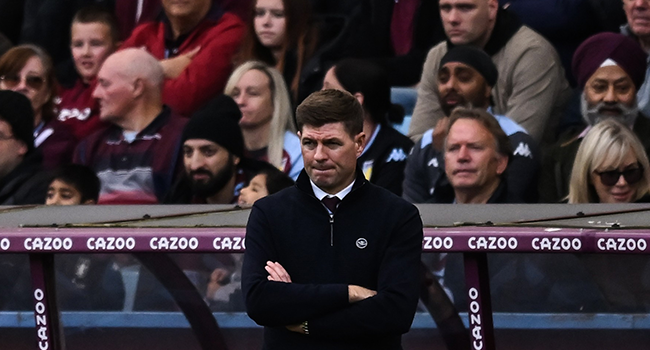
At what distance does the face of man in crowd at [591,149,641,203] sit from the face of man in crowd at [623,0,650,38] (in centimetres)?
101

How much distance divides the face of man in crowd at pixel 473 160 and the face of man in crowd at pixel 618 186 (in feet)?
1.33

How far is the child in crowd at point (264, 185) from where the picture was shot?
16.9 feet

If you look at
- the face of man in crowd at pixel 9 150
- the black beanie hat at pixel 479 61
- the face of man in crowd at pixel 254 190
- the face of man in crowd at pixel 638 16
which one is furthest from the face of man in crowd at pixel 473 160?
the face of man in crowd at pixel 9 150

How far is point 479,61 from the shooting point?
213 inches

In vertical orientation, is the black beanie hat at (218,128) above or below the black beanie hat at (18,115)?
below

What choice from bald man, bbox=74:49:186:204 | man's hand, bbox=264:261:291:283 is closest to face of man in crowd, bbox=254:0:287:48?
bald man, bbox=74:49:186:204

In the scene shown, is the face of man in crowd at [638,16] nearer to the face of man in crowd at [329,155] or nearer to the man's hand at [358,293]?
the face of man in crowd at [329,155]

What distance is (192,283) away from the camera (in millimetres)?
4023

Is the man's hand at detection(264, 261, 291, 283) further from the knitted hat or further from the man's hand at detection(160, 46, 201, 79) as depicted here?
the man's hand at detection(160, 46, 201, 79)

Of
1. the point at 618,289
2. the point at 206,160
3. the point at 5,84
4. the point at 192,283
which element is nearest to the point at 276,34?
the point at 206,160

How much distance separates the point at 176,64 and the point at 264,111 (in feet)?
2.63

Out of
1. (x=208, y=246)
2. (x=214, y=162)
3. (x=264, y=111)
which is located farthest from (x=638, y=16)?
(x=208, y=246)

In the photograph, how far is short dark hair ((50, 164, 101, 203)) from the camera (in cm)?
562

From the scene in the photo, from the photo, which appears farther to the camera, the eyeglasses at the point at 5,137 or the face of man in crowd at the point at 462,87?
the eyeglasses at the point at 5,137
